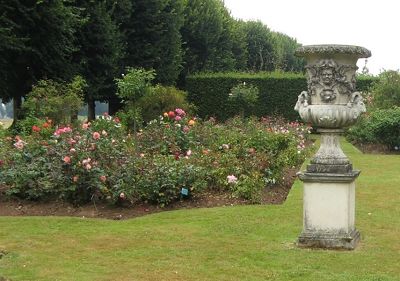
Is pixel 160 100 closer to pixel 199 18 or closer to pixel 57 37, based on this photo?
pixel 57 37

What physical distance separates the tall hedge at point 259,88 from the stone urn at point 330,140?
24362 mm

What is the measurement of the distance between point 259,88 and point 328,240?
84.1 ft

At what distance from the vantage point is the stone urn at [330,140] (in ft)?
22.0

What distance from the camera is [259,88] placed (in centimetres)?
3216

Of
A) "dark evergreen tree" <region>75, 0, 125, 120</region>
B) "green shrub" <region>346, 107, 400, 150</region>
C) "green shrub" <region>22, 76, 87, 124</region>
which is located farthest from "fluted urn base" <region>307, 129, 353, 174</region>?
"dark evergreen tree" <region>75, 0, 125, 120</region>

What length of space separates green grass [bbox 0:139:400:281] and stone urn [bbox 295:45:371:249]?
27 centimetres

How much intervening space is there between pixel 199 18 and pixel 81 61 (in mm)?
14168

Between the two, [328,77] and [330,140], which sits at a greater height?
[328,77]

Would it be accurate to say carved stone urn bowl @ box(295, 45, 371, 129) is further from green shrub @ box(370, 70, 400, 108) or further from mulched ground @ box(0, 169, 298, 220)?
green shrub @ box(370, 70, 400, 108)

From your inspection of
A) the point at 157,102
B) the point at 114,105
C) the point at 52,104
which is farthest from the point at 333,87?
the point at 114,105

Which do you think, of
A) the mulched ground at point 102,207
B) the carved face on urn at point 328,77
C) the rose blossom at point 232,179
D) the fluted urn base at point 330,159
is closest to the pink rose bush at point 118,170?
the rose blossom at point 232,179

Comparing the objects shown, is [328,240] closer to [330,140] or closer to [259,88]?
[330,140]

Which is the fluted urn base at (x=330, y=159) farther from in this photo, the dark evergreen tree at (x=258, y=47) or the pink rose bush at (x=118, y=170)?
the dark evergreen tree at (x=258, y=47)

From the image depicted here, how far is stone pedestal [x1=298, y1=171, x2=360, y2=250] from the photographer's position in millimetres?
6797
